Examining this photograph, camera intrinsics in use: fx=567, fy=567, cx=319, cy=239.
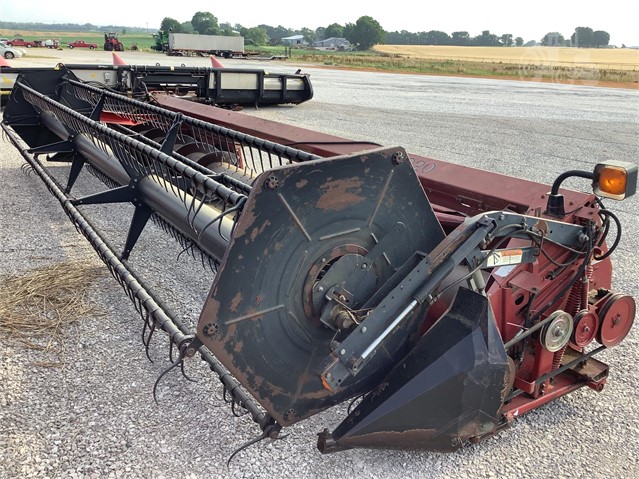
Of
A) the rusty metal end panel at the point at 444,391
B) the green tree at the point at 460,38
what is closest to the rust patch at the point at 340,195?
the rusty metal end panel at the point at 444,391

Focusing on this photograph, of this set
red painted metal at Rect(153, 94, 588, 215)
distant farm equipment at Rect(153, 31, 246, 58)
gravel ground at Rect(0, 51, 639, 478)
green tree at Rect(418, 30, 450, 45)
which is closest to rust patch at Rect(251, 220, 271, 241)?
gravel ground at Rect(0, 51, 639, 478)

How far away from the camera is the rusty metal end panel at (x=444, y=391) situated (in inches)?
81.4

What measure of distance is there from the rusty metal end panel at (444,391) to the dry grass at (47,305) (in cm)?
182

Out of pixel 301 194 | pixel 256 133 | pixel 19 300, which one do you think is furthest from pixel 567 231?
pixel 19 300

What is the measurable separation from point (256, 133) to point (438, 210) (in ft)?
6.52

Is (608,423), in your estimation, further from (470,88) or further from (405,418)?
(470,88)

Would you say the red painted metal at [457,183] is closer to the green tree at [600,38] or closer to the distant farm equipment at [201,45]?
the distant farm equipment at [201,45]

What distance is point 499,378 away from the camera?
2.10 metres

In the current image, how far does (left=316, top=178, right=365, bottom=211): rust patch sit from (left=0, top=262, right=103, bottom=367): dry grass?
1.89 meters

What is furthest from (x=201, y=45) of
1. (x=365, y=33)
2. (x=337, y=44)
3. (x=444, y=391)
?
(x=337, y=44)

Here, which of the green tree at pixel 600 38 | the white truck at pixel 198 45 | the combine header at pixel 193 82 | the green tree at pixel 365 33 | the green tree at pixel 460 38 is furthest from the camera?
the green tree at pixel 460 38

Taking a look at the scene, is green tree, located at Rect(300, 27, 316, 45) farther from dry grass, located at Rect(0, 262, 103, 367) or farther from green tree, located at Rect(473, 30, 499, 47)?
dry grass, located at Rect(0, 262, 103, 367)

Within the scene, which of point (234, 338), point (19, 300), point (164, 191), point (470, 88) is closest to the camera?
point (234, 338)

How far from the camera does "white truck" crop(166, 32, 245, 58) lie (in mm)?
45562
